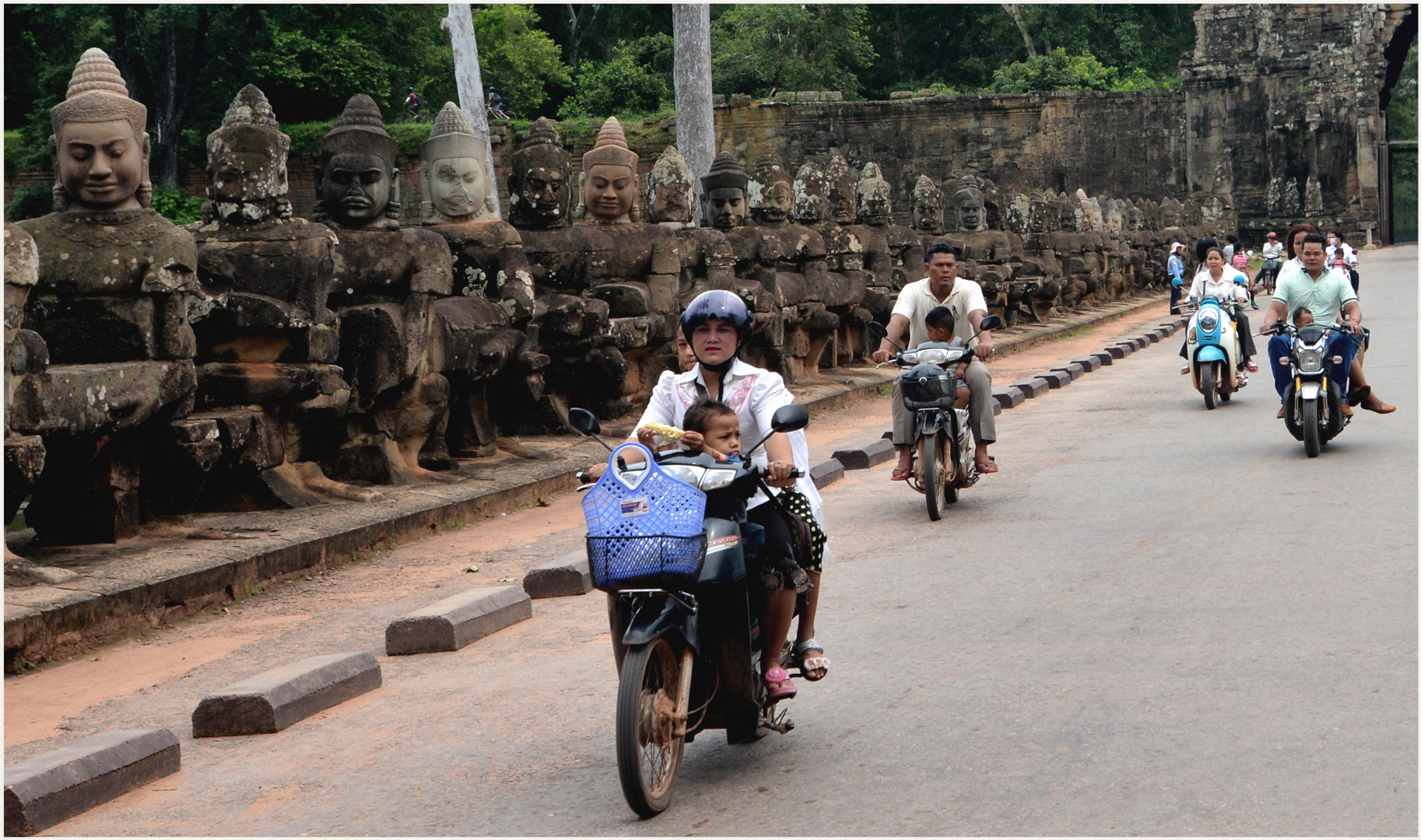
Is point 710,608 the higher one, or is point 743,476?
point 743,476

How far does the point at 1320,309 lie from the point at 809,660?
7077 mm

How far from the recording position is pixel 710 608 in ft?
15.0

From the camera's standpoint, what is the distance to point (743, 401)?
5.05 m

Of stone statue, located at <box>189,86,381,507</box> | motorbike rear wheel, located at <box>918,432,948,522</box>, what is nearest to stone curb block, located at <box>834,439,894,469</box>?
motorbike rear wheel, located at <box>918,432,948,522</box>

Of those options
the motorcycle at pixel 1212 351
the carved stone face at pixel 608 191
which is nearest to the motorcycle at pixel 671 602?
the carved stone face at pixel 608 191

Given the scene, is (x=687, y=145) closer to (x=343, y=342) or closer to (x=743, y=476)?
(x=343, y=342)

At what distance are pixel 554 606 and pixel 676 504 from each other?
10.6 feet

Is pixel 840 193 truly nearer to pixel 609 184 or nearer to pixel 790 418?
pixel 609 184

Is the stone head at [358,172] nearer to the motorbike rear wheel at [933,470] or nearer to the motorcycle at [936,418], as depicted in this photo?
the motorcycle at [936,418]

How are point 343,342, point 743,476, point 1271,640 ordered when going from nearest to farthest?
point 743,476, point 1271,640, point 343,342

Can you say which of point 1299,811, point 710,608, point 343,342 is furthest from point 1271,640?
point 343,342

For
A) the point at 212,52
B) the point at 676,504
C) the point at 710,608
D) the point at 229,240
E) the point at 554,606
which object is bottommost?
the point at 554,606

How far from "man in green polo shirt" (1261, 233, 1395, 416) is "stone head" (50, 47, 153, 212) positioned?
710 centimetres

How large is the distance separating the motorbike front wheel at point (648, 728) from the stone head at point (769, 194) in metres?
12.7
